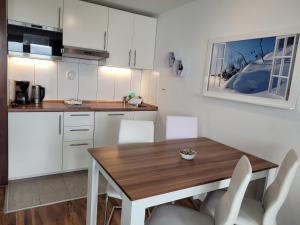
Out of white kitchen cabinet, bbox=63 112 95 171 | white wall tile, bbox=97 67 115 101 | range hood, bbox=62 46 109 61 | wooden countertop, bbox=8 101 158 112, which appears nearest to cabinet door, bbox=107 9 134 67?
range hood, bbox=62 46 109 61

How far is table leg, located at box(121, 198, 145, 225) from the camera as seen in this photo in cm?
114

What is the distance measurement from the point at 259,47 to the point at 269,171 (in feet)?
3.42

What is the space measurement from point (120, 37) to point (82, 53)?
62cm

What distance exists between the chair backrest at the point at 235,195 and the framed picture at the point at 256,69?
0.86 metres

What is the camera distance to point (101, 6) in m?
2.94

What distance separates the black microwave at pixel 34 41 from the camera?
2.55 meters

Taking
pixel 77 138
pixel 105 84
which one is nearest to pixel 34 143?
pixel 77 138

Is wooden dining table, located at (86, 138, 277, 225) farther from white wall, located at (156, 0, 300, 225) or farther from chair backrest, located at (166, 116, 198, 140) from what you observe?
chair backrest, located at (166, 116, 198, 140)

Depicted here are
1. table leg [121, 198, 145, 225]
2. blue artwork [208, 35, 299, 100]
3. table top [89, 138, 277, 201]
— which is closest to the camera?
table leg [121, 198, 145, 225]

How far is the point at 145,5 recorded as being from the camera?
3.00 metres

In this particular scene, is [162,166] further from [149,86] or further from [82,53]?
[149,86]

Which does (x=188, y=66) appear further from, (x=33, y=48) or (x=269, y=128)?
(x=33, y=48)

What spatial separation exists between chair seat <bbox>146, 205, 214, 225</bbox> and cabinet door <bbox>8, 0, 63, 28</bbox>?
242 cm

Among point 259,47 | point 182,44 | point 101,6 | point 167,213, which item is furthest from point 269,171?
point 101,6
